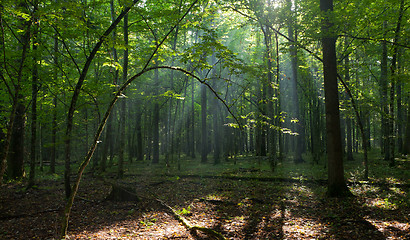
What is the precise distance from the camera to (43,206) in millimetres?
7688

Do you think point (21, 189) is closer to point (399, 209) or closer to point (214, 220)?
point (214, 220)

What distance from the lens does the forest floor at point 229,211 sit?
5676 millimetres

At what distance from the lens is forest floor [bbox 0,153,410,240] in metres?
5.68

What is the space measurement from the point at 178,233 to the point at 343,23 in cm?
811

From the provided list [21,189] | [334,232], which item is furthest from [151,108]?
[334,232]

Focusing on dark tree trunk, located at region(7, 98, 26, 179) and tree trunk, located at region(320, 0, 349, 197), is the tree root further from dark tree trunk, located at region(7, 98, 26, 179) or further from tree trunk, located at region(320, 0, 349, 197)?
dark tree trunk, located at region(7, 98, 26, 179)

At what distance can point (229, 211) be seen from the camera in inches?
304

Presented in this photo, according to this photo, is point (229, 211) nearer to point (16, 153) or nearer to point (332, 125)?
point (332, 125)

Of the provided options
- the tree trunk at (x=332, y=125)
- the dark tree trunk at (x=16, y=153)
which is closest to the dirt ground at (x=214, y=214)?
the tree trunk at (x=332, y=125)

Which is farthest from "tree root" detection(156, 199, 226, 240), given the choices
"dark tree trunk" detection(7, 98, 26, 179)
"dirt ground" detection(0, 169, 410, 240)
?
"dark tree trunk" detection(7, 98, 26, 179)

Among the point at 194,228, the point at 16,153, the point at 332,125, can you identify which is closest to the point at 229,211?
the point at 194,228

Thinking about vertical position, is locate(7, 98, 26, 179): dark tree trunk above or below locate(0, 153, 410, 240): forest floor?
above

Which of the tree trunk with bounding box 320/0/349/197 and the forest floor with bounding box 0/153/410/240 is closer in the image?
the forest floor with bounding box 0/153/410/240

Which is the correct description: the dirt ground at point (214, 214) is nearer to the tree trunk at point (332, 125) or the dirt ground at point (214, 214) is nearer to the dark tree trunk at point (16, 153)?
the tree trunk at point (332, 125)
